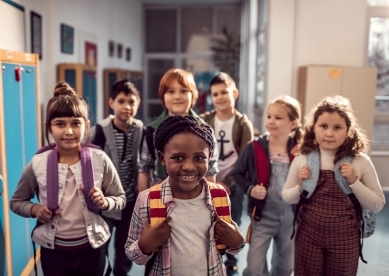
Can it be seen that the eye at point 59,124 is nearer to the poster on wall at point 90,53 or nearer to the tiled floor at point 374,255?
the tiled floor at point 374,255

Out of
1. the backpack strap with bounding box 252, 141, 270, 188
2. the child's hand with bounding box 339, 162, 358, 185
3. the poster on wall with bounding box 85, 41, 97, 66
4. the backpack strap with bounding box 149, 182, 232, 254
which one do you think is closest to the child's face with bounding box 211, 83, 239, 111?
the backpack strap with bounding box 252, 141, 270, 188

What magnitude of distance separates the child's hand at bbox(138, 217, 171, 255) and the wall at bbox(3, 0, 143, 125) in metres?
2.68

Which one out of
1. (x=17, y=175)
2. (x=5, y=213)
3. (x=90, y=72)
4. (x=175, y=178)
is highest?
(x=90, y=72)

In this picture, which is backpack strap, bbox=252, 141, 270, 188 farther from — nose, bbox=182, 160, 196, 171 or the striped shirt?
nose, bbox=182, 160, 196, 171

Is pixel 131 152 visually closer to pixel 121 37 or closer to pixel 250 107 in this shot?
pixel 250 107

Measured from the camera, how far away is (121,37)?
25.5ft

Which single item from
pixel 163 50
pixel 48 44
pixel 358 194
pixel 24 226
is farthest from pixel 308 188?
pixel 163 50

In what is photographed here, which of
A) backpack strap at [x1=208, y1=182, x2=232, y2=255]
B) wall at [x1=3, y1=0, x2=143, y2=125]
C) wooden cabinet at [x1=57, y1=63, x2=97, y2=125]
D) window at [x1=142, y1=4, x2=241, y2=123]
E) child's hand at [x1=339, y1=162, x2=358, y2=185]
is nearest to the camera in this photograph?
backpack strap at [x1=208, y1=182, x2=232, y2=255]

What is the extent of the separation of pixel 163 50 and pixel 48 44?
19.1 ft

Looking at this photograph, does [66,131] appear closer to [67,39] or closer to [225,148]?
[225,148]

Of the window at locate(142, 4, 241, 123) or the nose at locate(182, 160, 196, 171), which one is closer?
the nose at locate(182, 160, 196, 171)

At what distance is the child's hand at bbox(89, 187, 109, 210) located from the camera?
1.69 meters

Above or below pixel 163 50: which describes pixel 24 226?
below

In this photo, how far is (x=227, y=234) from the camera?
1.30 metres
